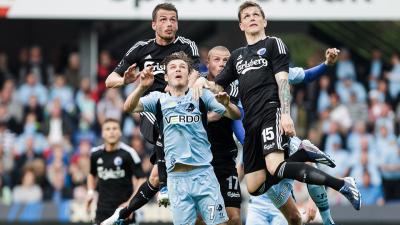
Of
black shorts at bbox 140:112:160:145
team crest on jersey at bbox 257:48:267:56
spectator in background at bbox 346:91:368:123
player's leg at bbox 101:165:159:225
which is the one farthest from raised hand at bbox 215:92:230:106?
spectator in background at bbox 346:91:368:123

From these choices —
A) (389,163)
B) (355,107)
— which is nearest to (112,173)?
(389,163)

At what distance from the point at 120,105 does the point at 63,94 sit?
1.32m

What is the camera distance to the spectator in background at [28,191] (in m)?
20.1

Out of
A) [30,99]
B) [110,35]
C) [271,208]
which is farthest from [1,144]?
[271,208]

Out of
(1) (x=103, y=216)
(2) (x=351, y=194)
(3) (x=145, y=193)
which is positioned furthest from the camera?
(1) (x=103, y=216)

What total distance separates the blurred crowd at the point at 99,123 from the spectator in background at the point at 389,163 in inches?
0.8

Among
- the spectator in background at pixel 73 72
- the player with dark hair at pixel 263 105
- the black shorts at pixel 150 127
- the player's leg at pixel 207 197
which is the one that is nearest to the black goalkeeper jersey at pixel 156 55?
the black shorts at pixel 150 127

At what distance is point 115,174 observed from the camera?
14773 millimetres

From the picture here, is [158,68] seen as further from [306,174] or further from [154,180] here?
[306,174]

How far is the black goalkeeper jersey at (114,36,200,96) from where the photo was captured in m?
12.3

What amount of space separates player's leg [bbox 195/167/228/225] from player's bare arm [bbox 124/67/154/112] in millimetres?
968

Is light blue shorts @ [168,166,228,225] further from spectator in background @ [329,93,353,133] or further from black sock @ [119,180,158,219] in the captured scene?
spectator in background @ [329,93,353,133]

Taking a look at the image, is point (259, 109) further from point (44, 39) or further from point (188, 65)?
point (44, 39)

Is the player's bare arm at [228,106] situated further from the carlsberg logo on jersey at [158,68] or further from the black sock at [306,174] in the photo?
the carlsberg logo on jersey at [158,68]
